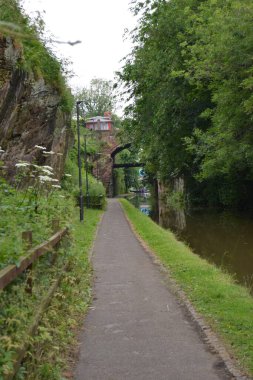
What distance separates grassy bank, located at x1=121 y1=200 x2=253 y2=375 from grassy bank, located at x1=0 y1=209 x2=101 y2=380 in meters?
1.87

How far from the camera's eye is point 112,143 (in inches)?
2849

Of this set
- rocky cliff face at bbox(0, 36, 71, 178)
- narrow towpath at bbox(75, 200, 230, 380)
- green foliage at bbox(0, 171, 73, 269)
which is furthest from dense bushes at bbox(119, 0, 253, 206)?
green foliage at bbox(0, 171, 73, 269)

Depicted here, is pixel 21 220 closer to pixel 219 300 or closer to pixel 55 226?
pixel 55 226

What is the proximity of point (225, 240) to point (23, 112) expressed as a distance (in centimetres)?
1079

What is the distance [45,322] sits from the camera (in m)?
5.00

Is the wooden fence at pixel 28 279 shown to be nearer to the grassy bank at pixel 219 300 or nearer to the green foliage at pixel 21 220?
the green foliage at pixel 21 220

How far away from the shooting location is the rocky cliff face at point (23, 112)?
11695 millimetres

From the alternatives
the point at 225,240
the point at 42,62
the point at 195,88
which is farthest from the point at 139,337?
the point at 195,88

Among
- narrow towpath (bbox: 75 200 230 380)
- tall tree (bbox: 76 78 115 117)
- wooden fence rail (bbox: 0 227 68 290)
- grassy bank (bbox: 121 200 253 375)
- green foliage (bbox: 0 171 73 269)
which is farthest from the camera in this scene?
tall tree (bbox: 76 78 115 117)

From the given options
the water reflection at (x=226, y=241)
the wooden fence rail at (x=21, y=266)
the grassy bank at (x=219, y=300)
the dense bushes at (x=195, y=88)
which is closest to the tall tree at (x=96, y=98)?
the dense bushes at (x=195, y=88)

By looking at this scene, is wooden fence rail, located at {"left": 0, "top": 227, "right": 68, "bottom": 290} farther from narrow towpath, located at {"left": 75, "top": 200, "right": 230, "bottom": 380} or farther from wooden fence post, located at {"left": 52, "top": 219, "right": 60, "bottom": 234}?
narrow towpath, located at {"left": 75, "top": 200, "right": 230, "bottom": 380}

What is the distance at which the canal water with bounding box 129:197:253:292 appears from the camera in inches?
553

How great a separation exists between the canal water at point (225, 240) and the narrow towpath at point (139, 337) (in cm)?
291

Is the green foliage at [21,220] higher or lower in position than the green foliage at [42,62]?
lower
